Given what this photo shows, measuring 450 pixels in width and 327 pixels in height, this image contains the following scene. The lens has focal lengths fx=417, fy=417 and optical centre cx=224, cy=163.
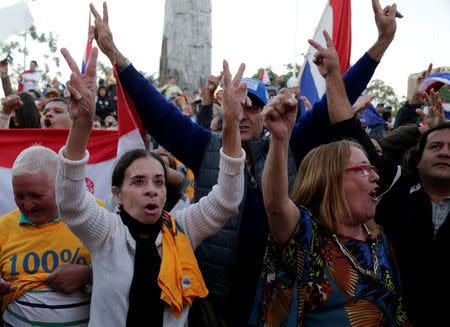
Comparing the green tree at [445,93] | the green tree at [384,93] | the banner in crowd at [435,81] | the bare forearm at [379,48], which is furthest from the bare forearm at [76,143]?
the green tree at [384,93]

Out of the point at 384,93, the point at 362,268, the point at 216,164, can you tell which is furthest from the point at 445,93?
the point at 384,93

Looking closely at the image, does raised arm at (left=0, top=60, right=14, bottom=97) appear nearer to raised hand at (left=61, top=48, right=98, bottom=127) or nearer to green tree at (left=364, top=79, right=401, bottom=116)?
raised hand at (left=61, top=48, right=98, bottom=127)

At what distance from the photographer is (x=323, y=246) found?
70.9 inches

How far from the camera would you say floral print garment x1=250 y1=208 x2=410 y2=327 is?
169cm

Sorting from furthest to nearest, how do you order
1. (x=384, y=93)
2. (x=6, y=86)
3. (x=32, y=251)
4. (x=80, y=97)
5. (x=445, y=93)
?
(x=384, y=93) < (x=445, y=93) < (x=6, y=86) < (x=32, y=251) < (x=80, y=97)

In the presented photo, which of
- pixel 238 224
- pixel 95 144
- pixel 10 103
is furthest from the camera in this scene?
pixel 95 144

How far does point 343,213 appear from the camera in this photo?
1.89m

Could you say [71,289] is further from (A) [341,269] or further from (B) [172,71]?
(B) [172,71]

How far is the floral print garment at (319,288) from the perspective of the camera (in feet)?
5.54

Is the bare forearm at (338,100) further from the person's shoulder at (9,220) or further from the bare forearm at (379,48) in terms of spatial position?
the person's shoulder at (9,220)

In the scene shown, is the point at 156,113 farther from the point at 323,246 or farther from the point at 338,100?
the point at 323,246

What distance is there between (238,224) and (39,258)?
957mm

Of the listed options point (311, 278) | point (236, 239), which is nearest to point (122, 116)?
point (236, 239)

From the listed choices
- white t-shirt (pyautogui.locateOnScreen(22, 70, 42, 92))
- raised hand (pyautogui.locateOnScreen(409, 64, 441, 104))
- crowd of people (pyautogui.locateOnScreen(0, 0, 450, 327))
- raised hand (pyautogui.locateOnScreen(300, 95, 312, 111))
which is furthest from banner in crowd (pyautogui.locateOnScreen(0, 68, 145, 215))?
white t-shirt (pyautogui.locateOnScreen(22, 70, 42, 92))
